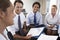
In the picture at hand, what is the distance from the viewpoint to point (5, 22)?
0.63 metres

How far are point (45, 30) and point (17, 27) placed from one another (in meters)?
0.41

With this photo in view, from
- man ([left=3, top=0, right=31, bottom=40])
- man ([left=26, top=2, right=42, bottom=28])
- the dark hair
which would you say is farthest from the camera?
man ([left=26, top=2, right=42, bottom=28])

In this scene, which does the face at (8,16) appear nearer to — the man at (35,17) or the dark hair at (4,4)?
the dark hair at (4,4)

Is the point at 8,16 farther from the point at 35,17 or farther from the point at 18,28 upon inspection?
the point at 35,17

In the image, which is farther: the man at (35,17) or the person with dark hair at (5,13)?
the man at (35,17)

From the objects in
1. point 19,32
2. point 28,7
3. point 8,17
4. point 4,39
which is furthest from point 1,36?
point 28,7

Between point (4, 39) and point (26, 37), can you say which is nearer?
point (4, 39)

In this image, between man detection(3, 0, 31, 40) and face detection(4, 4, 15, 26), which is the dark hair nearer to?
face detection(4, 4, 15, 26)

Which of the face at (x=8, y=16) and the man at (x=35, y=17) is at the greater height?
the face at (x=8, y=16)

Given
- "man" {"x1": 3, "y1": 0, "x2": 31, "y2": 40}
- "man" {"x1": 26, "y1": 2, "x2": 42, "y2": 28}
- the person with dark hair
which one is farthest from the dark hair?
"man" {"x1": 26, "y1": 2, "x2": 42, "y2": 28}

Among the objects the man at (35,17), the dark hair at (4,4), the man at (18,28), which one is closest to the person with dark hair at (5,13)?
the dark hair at (4,4)

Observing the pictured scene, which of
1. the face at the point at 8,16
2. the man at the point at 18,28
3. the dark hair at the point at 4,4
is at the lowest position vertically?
the man at the point at 18,28

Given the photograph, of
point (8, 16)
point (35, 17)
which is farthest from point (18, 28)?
point (8, 16)

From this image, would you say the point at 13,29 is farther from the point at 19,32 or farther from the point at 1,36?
the point at 1,36
